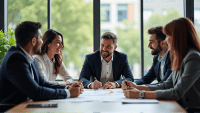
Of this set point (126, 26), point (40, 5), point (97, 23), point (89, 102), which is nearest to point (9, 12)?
point (40, 5)

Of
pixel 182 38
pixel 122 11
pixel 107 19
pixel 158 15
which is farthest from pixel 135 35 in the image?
pixel 182 38

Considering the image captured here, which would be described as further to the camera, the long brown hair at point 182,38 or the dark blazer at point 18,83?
the long brown hair at point 182,38

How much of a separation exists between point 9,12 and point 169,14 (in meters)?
3.81

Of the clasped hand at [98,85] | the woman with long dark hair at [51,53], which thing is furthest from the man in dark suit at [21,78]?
the woman with long dark hair at [51,53]

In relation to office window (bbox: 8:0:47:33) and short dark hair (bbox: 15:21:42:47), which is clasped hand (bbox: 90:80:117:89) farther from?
office window (bbox: 8:0:47:33)

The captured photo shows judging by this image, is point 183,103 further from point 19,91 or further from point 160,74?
point 19,91

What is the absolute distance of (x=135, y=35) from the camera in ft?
15.6

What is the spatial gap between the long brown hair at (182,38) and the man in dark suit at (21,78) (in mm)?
985

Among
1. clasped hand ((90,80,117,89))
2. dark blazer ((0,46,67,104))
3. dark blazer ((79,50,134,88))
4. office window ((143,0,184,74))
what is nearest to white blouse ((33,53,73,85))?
dark blazer ((79,50,134,88))

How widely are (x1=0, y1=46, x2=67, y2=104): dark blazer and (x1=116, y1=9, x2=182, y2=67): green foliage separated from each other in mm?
2906

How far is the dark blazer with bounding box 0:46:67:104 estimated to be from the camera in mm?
1540

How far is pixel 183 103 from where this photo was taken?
5.53ft

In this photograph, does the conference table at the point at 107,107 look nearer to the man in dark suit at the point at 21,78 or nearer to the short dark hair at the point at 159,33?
the man in dark suit at the point at 21,78

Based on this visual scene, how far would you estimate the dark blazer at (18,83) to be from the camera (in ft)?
5.05
